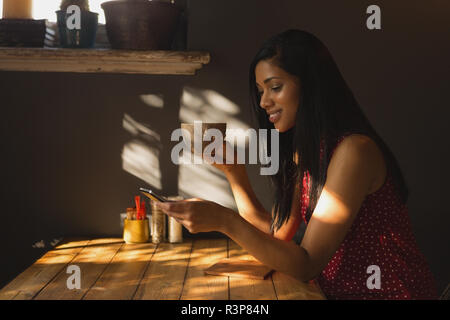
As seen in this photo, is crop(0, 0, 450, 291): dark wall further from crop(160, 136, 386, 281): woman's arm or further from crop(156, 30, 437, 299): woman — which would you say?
crop(160, 136, 386, 281): woman's arm

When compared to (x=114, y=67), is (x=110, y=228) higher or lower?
lower

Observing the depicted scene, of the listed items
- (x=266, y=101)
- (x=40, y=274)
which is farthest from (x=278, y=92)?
(x=40, y=274)

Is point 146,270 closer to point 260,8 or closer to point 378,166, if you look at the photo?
point 378,166

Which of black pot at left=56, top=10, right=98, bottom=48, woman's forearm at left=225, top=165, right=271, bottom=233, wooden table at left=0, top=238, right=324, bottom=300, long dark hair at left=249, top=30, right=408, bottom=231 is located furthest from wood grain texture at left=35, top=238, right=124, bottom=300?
black pot at left=56, top=10, right=98, bottom=48

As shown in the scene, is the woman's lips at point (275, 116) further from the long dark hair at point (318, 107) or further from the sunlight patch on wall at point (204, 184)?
the sunlight patch on wall at point (204, 184)

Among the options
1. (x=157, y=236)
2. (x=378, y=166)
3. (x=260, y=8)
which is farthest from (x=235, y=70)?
(x=378, y=166)

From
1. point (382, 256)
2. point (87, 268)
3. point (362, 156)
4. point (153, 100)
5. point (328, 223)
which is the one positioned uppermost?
point (153, 100)

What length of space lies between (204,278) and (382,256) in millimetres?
588

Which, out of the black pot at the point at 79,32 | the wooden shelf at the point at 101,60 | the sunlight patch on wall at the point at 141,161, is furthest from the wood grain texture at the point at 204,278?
the black pot at the point at 79,32

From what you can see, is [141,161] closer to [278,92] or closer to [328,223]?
[278,92]

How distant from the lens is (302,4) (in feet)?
8.04

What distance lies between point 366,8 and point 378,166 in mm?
1099

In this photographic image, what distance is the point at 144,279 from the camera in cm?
174

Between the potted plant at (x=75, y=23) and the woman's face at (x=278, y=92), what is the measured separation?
37.7 inches
